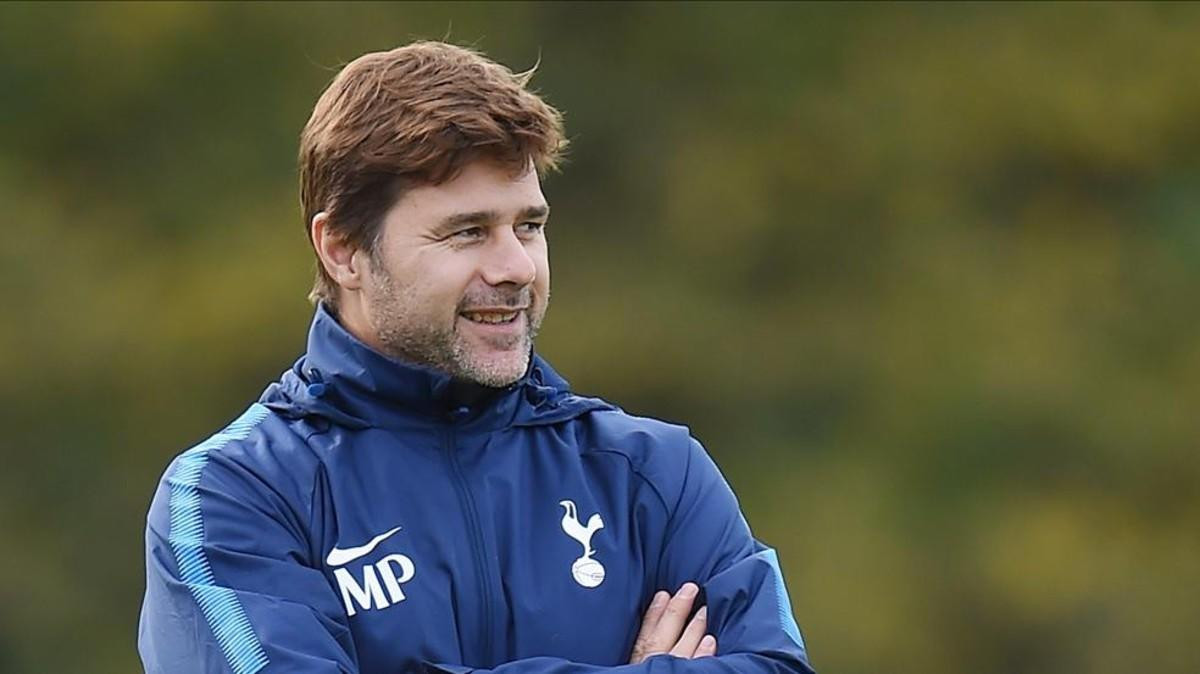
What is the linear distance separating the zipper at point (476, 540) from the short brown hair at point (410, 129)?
33 centimetres

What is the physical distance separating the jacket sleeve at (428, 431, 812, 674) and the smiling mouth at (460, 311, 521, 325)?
1.15ft

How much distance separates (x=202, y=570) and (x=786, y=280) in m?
9.69

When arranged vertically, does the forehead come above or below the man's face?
above

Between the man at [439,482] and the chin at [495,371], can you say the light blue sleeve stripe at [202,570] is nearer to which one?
the man at [439,482]

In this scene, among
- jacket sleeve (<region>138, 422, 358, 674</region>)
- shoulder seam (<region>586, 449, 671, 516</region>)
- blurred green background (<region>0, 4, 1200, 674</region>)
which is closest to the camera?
jacket sleeve (<region>138, 422, 358, 674</region>)

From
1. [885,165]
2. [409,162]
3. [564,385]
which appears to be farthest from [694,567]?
[885,165]

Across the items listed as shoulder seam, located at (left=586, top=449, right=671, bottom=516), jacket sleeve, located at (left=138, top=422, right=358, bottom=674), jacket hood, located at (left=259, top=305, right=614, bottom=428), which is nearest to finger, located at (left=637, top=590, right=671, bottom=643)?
shoulder seam, located at (left=586, top=449, right=671, bottom=516)

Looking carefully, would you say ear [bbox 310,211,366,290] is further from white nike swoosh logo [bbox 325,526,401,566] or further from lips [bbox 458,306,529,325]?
white nike swoosh logo [bbox 325,526,401,566]

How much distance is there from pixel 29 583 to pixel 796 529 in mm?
3706

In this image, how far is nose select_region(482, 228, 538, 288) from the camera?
3.29 meters

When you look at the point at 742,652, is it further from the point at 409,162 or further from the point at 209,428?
the point at 209,428

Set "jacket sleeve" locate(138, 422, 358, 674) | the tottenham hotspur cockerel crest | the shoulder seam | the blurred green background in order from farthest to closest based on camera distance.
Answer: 1. the blurred green background
2. the shoulder seam
3. the tottenham hotspur cockerel crest
4. "jacket sleeve" locate(138, 422, 358, 674)

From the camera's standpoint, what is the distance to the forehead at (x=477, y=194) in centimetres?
330

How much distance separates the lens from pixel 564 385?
348 centimetres
